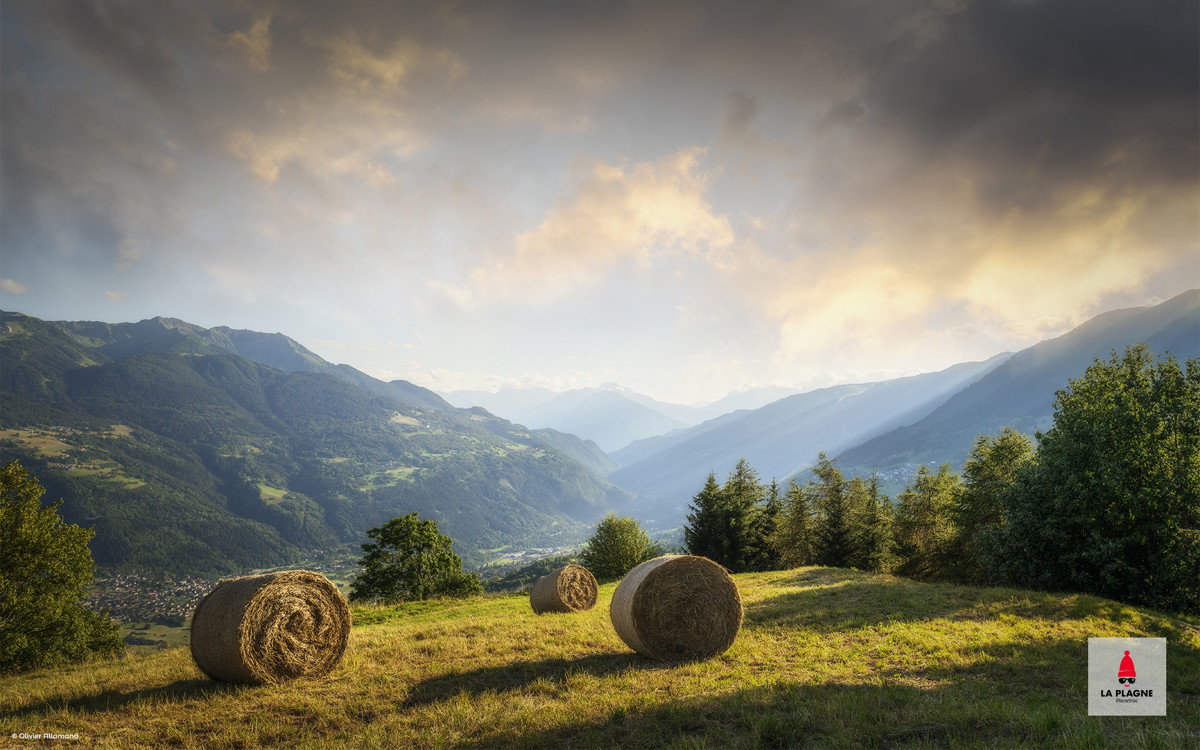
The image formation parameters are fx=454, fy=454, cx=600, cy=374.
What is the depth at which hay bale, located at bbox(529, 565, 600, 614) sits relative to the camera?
2141 centimetres

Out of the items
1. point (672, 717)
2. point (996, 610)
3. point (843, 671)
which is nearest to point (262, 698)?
point (672, 717)

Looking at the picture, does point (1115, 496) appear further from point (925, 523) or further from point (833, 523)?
point (925, 523)

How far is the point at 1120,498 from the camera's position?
53.1ft

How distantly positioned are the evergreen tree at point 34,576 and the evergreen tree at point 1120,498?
123ft

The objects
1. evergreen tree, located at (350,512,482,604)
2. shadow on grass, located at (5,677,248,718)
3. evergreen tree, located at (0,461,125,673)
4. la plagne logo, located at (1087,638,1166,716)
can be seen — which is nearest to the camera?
la plagne logo, located at (1087,638,1166,716)

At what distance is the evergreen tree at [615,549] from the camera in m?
48.5

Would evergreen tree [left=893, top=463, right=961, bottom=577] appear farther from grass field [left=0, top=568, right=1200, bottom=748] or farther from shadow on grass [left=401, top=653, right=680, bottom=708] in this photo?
shadow on grass [left=401, top=653, right=680, bottom=708]

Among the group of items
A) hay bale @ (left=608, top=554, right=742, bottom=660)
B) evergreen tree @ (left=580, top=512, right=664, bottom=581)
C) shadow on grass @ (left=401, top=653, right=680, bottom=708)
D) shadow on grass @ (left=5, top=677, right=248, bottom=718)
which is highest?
hay bale @ (left=608, top=554, right=742, bottom=660)

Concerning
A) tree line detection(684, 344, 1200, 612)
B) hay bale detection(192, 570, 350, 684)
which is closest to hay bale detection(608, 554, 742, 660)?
hay bale detection(192, 570, 350, 684)

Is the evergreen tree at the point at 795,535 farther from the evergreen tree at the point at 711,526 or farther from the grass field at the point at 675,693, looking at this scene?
the grass field at the point at 675,693

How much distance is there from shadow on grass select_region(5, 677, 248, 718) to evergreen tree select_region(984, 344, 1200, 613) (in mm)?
26085

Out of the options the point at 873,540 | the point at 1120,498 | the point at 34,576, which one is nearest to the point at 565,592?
the point at 1120,498

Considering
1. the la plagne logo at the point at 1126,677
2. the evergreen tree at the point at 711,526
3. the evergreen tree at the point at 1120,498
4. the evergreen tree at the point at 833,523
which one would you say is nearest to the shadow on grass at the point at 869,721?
the la plagne logo at the point at 1126,677

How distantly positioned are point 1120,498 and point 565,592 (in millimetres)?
21824
